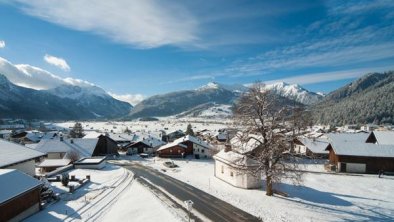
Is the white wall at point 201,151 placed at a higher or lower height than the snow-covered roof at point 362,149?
lower

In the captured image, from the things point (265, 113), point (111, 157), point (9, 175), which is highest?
point (265, 113)

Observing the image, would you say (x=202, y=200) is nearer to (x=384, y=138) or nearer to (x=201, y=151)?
(x=201, y=151)

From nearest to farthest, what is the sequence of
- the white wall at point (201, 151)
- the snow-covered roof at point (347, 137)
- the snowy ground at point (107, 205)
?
the snowy ground at point (107, 205) → the snow-covered roof at point (347, 137) → the white wall at point (201, 151)

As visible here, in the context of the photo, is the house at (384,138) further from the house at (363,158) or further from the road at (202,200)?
the road at (202,200)

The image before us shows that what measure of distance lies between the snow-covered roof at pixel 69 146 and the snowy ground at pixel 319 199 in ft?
114

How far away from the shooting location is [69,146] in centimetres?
7956

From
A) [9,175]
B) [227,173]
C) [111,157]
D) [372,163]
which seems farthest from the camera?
[111,157]

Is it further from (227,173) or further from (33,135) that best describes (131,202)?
(33,135)

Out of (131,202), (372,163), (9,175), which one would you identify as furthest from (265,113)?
(372,163)

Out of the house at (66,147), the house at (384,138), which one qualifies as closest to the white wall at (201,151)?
the house at (66,147)

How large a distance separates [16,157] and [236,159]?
30099 millimetres

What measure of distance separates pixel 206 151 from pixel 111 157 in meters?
27.4

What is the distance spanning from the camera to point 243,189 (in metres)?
42.1

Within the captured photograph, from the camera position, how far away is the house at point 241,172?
40.9 metres
